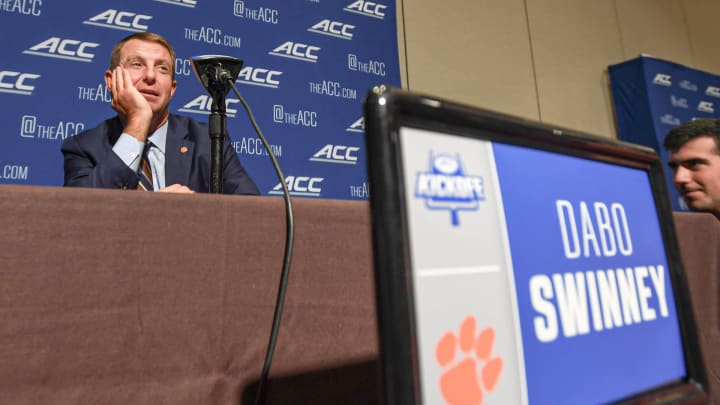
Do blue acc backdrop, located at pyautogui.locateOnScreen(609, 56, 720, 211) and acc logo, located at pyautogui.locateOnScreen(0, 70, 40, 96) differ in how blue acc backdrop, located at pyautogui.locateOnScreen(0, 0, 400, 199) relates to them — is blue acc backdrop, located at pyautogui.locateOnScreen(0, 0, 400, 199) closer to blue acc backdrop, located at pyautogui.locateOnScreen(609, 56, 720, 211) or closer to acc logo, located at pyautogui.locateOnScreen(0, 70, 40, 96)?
acc logo, located at pyautogui.locateOnScreen(0, 70, 40, 96)

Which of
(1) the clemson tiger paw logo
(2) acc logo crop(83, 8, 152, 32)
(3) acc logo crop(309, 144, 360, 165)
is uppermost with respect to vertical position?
(2) acc logo crop(83, 8, 152, 32)

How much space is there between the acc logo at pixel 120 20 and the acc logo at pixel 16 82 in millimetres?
329

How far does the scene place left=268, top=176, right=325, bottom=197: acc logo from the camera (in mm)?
2270

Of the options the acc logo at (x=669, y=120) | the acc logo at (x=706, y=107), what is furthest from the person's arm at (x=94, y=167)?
the acc logo at (x=706, y=107)

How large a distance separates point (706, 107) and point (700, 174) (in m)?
2.61

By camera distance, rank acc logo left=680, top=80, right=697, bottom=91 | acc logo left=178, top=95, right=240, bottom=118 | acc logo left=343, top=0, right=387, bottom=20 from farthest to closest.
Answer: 1. acc logo left=680, top=80, right=697, bottom=91
2. acc logo left=343, top=0, right=387, bottom=20
3. acc logo left=178, top=95, right=240, bottom=118

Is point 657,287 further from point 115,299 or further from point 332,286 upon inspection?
point 115,299

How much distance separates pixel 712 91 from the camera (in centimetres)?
372

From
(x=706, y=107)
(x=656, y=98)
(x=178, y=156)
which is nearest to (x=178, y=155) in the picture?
(x=178, y=156)

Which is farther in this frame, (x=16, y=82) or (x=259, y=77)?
(x=259, y=77)

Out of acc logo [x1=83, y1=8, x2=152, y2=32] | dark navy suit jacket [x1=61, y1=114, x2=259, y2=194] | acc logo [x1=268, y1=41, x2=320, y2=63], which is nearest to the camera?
dark navy suit jacket [x1=61, y1=114, x2=259, y2=194]

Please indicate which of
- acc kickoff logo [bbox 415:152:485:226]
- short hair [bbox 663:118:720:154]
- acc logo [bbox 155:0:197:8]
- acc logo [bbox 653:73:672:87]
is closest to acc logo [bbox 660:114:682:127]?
acc logo [bbox 653:73:672:87]

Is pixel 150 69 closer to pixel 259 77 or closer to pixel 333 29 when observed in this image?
pixel 259 77

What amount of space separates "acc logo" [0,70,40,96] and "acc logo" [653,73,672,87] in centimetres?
357
